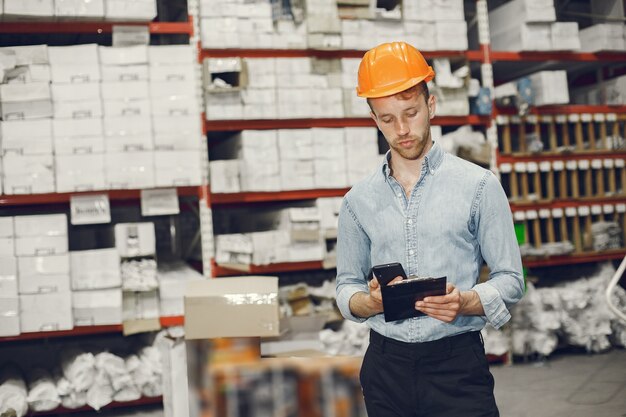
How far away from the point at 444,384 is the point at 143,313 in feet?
11.9

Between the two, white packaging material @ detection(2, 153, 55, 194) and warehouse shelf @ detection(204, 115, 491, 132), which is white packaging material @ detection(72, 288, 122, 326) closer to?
white packaging material @ detection(2, 153, 55, 194)

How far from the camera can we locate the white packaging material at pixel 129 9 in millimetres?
4910

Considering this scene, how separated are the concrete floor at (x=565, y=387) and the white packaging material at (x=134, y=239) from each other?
2.75 m

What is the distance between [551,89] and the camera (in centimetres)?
582

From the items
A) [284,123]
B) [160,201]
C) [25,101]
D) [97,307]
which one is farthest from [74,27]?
[97,307]

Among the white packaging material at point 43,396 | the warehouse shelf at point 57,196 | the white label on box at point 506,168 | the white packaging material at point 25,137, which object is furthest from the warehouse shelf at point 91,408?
the white label on box at point 506,168

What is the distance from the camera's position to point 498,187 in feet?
5.90

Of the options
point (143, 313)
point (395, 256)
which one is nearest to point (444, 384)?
point (395, 256)

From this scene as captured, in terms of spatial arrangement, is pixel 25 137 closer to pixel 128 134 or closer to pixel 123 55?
pixel 128 134

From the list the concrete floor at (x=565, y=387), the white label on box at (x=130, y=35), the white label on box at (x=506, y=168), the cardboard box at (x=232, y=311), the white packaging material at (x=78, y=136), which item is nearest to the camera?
the cardboard box at (x=232, y=311)

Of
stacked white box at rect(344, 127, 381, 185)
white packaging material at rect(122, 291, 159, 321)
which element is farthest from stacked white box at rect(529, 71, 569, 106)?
white packaging material at rect(122, 291, 159, 321)

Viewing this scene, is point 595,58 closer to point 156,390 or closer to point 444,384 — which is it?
point 156,390

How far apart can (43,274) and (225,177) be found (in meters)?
1.45

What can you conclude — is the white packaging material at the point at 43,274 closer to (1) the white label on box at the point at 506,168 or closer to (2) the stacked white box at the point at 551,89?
(1) the white label on box at the point at 506,168
